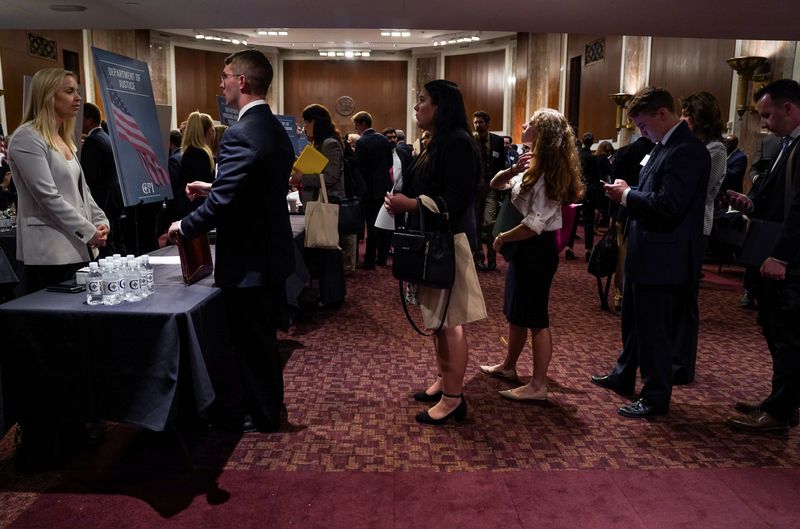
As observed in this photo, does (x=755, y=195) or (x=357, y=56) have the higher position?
(x=357, y=56)

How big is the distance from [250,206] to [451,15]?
165 inches

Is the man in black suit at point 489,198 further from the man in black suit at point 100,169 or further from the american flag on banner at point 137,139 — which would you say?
the american flag on banner at point 137,139

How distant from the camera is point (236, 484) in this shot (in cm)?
237

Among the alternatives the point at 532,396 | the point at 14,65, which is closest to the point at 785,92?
the point at 532,396

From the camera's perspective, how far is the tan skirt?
8.93 feet

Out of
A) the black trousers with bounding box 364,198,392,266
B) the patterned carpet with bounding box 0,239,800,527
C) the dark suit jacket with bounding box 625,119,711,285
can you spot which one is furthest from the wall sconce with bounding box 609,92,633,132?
the dark suit jacket with bounding box 625,119,711,285

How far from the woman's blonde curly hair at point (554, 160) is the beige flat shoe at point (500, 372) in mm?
1081

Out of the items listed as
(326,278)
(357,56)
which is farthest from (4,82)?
(357,56)

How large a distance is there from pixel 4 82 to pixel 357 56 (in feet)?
38.5

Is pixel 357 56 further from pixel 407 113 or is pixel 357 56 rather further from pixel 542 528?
pixel 542 528

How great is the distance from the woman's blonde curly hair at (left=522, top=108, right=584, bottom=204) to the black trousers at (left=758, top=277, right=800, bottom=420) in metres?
0.95

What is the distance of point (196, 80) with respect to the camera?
16.9m

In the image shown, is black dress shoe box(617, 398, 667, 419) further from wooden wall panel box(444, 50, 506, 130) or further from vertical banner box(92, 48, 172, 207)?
wooden wall panel box(444, 50, 506, 130)

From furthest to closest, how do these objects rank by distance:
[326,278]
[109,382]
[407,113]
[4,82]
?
[407,113] < [4,82] < [326,278] < [109,382]
